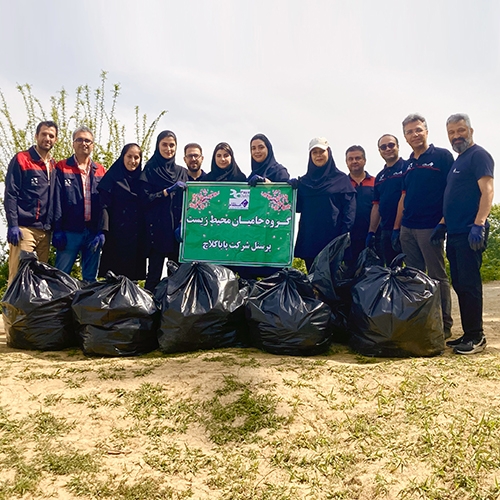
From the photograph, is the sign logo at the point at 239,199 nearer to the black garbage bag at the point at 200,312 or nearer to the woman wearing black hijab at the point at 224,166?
the woman wearing black hijab at the point at 224,166

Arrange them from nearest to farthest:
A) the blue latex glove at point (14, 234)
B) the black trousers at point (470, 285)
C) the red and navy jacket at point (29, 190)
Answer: the black trousers at point (470, 285) → the blue latex glove at point (14, 234) → the red and navy jacket at point (29, 190)

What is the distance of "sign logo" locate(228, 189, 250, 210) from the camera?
170 inches

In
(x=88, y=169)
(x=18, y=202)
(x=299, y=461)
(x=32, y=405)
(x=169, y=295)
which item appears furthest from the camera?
(x=88, y=169)

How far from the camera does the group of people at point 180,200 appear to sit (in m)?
3.90

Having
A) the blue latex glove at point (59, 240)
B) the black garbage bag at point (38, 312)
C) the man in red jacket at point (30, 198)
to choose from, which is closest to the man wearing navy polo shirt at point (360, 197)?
the black garbage bag at point (38, 312)

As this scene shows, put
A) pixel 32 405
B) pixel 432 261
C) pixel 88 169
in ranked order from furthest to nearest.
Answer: pixel 88 169 < pixel 432 261 < pixel 32 405

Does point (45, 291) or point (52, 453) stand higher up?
point (45, 291)

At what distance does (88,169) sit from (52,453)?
3.25 meters

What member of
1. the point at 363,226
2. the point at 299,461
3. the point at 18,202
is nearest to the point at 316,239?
the point at 363,226

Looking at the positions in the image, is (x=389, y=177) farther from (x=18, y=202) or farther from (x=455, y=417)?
(x=18, y=202)

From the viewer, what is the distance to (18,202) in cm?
423

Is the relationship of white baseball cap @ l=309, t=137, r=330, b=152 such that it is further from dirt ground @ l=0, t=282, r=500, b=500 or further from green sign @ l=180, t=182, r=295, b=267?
dirt ground @ l=0, t=282, r=500, b=500

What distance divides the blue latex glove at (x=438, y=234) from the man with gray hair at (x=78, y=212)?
3.10m

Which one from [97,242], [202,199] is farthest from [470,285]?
[97,242]
